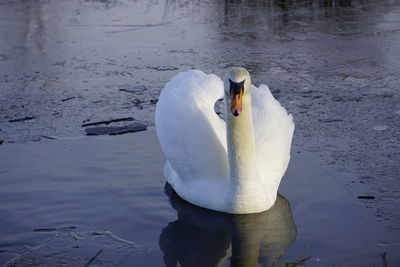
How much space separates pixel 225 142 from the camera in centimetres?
593

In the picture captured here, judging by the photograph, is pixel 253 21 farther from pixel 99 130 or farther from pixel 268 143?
pixel 268 143

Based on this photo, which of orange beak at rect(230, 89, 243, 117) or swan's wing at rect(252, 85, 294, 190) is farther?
swan's wing at rect(252, 85, 294, 190)

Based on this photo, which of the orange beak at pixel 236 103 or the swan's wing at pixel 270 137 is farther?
the swan's wing at pixel 270 137

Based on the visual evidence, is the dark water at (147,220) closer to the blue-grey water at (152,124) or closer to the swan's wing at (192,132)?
the blue-grey water at (152,124)

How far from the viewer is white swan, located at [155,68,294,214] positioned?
548 cm

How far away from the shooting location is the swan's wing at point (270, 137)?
584 cm

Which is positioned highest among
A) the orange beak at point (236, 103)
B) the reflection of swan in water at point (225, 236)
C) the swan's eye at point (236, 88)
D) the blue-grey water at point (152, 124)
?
the swan's eye at point (236, 88)

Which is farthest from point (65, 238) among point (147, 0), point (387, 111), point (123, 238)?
point (147, 0)

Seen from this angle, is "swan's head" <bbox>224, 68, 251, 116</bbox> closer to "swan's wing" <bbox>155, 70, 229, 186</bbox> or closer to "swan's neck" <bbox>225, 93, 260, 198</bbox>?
"swan's neck" <bbox>225, 93, 260, 198</bbox>

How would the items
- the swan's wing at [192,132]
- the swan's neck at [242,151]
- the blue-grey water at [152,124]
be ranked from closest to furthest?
1. the blue-grey water at [152,124]
2. the swan's neck at [242,151]
3. the swan's wing at [192,132]

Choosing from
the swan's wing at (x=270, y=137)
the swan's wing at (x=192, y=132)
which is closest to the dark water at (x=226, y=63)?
the swan's wing at (x=270, y=137)

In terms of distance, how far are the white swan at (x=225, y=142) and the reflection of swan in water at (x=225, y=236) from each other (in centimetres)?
8

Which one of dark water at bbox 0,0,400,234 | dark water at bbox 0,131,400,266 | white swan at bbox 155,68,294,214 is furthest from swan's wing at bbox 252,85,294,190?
dark water at bbox 0,0,400,234

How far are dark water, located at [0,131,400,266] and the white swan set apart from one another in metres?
0.14
